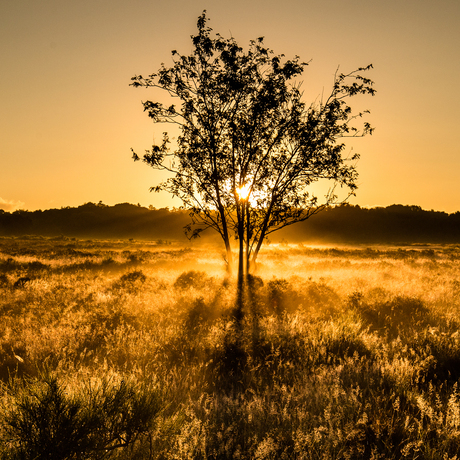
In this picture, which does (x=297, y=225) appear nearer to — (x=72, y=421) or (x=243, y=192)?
(x=243, y=192)

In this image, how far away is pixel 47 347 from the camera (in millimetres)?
5469

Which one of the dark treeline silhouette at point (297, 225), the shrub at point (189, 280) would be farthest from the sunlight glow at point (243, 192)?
the dark treeline silhouette at point (297, 225)

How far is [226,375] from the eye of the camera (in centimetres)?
471

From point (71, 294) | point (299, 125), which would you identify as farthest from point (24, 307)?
point (299, 125)

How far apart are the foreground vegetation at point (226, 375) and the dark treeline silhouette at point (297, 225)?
8176 centimetres

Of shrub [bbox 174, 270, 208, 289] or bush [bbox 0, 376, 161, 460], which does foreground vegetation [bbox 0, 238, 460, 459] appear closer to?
bush [bbox 0, 376, 161, 460]

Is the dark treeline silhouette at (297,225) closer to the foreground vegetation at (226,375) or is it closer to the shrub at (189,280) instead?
the shrub at (189,280)

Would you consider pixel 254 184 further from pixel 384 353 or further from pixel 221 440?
pixel 221 440

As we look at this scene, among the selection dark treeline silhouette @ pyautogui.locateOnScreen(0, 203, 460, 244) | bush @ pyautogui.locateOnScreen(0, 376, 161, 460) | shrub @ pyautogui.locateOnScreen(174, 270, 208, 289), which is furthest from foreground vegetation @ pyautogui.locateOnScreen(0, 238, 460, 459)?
dark treeline silhouette @ pyautogui.locateOnScreen(0, 203, 460, 244)

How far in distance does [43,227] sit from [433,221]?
13494 centimetres

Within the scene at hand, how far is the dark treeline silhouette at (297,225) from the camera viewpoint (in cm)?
9719

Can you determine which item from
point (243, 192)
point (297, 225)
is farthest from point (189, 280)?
point (297, 225)

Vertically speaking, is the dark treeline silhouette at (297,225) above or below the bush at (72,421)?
above

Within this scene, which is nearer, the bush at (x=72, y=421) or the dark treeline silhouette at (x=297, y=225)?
the bush at (x=72, y=421)
